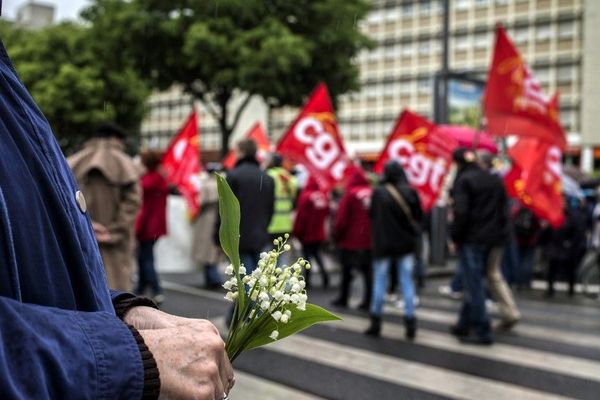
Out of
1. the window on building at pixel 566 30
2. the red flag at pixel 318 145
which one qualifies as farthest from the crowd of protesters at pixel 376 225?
the window on building at pixel 566 30

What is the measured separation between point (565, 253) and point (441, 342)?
4582 mm

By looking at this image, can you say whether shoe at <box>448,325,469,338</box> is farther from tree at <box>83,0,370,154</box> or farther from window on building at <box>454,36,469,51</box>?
window on building at <box>454,36,469,51</box>

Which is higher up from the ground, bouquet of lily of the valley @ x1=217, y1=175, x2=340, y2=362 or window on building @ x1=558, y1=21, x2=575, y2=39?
window on building @ x1=558, y1=21, x2=575, y2=39

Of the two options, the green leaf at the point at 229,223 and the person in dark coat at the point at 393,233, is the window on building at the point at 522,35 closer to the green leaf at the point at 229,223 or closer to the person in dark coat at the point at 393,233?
the person in dark coat at the point at 393,233

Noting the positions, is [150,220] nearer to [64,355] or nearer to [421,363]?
[421,363]

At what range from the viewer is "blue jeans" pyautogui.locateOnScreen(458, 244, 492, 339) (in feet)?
23.0

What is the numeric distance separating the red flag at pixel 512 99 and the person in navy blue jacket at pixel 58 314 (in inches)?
339

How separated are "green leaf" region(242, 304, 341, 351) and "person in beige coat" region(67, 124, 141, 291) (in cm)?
469

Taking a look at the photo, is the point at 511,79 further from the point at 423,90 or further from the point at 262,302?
the point at 423,90

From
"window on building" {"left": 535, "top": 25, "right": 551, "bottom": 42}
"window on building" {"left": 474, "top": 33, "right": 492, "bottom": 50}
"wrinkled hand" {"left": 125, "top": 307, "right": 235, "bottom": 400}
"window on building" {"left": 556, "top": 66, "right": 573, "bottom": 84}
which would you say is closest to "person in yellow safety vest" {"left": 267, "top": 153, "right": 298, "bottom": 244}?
"wrinkled hand" {"left": 125, "top": 307, "right": 235, "bottom": 400}

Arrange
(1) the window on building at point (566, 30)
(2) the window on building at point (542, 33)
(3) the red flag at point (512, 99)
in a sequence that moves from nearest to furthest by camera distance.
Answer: (3) the red flag at point (512, 99) < (1) the window on building at point (566, 30) < (2) the window on building at point (542, 33)

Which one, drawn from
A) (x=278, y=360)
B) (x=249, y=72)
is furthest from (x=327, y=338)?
(x=249, y=72)

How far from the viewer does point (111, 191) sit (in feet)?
19.6

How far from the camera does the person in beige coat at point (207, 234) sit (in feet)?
34.1
